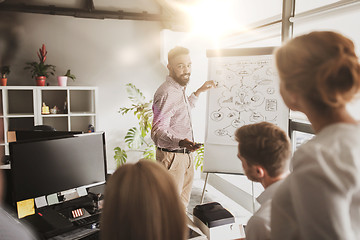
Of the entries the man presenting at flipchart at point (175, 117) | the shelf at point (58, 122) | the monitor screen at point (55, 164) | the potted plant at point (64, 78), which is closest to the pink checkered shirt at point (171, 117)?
the man presenting at flipchart at point (175, 117)

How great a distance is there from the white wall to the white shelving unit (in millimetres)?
178

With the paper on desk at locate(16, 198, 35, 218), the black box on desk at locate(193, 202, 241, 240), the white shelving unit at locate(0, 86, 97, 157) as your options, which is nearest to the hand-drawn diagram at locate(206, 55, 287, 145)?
the black box on desk at locate(193, 202, 241, 240)

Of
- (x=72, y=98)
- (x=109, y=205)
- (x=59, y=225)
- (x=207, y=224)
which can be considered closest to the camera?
(x=109, y=205)

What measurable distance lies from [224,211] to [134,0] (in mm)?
4046

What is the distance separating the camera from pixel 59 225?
1.41 metres

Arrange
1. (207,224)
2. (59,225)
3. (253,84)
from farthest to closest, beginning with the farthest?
(253,84) → (207,224) → (59,225)

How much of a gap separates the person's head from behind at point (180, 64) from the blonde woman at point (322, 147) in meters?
1.79

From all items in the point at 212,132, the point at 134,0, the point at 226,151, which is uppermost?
the point at 134,0

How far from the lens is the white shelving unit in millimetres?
3878

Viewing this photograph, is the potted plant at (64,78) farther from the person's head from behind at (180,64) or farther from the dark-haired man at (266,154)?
the dark-haired man at (266,154)

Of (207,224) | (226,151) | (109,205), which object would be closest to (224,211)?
(207,224)

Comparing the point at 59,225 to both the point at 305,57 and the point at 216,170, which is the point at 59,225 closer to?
the point at 305,57

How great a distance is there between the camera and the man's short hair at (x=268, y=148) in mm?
1218

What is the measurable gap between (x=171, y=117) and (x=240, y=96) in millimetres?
Answer: 686
